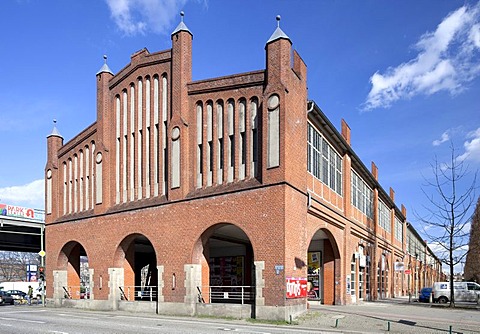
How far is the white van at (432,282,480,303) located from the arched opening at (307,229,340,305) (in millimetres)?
14155

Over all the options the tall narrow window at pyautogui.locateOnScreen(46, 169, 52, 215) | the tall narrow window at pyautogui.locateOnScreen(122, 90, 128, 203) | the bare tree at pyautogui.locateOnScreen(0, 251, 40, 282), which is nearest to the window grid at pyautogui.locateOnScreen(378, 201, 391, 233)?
the tall narrow window at pyautogui.locateOnScreen(122, 90, 128, 203)

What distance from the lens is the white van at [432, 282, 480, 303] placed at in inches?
1581

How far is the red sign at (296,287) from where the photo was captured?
21.6 meters

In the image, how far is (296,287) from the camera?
883 inches

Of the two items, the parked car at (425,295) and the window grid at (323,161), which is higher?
the window grid at (323,161)

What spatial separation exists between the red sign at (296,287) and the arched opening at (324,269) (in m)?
7.32

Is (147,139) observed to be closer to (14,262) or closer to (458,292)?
(458,292)

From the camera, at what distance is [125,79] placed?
3067cm

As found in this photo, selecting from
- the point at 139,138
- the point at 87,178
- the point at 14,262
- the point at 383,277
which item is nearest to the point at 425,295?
the point at 383,277

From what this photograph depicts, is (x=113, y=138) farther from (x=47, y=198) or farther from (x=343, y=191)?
(x=343, y=191)

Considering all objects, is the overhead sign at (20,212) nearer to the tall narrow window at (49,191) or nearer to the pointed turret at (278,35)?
the tall narrow window at (49,191)

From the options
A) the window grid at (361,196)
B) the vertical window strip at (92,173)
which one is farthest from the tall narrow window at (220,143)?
the window grid at (361,196)

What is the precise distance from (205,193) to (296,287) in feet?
20.9

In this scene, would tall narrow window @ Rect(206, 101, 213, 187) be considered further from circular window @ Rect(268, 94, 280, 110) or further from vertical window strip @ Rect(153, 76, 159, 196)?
circular window @ Rect(268, 94, 280, 110)
